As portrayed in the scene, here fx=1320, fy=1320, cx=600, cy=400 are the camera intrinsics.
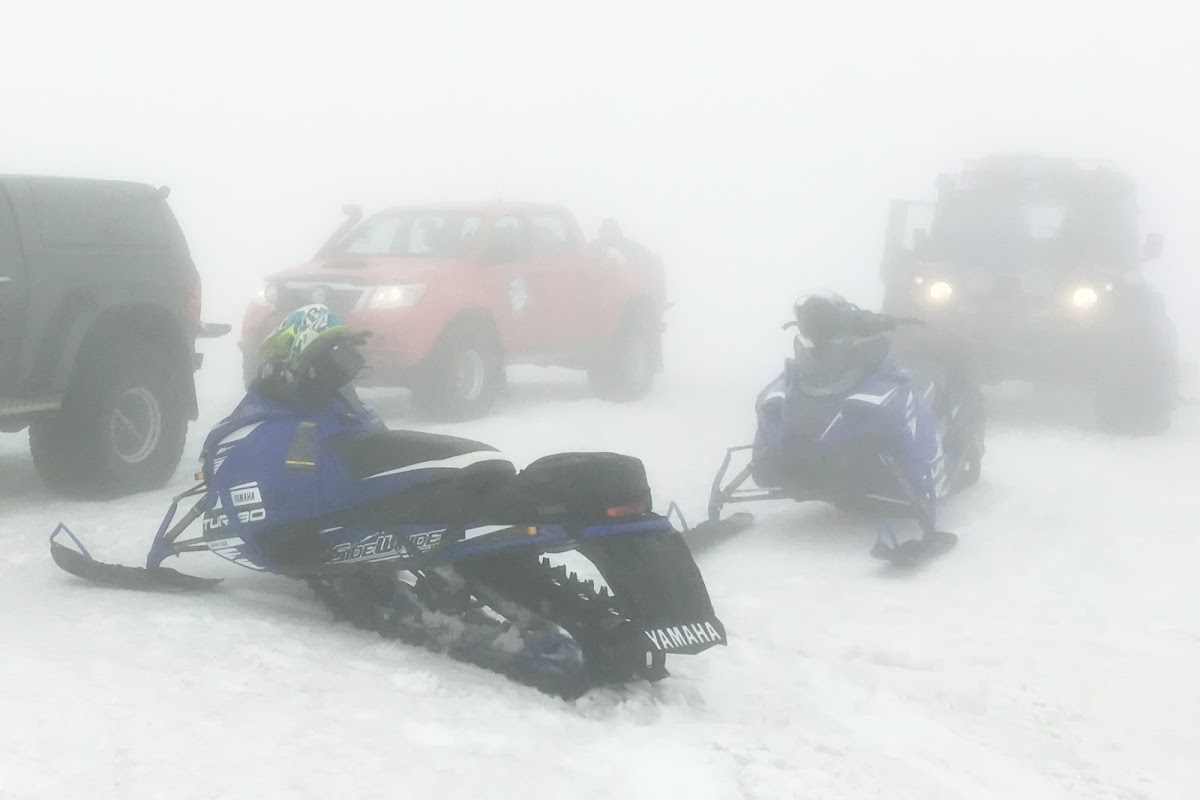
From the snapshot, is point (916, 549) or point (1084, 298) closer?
point (916, 549)

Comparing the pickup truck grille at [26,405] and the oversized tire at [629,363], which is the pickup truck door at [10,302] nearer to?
the pickup truck grille at [26,405]

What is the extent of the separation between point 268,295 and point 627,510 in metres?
8.01

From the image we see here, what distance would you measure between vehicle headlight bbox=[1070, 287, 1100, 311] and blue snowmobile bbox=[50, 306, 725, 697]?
7.52 meters

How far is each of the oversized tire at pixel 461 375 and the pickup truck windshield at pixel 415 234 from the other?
0.87 metres

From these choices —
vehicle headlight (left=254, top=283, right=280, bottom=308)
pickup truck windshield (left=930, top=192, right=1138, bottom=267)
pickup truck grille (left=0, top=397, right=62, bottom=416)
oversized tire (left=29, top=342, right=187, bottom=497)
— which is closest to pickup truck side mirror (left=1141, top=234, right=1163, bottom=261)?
pickup truck windshield (left=930, top=192, right=1138, bottom=267)

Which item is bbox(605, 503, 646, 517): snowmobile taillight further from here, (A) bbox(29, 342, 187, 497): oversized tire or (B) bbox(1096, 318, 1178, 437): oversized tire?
(B) bbox(1096, 318, 1178, 437): oversized tire

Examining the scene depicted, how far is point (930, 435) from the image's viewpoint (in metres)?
7.30

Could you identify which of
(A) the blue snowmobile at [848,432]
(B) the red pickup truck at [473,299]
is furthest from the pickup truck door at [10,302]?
(A) the blue snowmobile at [848,432]

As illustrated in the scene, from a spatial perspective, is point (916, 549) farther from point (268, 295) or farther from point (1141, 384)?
point (268, 295)

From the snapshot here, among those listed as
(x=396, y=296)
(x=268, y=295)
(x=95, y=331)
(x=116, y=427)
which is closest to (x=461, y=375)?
(x=396, y=296)

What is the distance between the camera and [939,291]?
11.5 metres

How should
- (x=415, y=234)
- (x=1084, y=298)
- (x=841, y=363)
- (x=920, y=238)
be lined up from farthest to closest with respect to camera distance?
1. (x=920, y=238)
2. (x=415, y=234)
3. (x=1084, y=298)
4. (x=841, y=363)

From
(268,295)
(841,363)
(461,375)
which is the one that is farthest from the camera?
(268,295)

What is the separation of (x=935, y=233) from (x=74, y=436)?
329 inches
